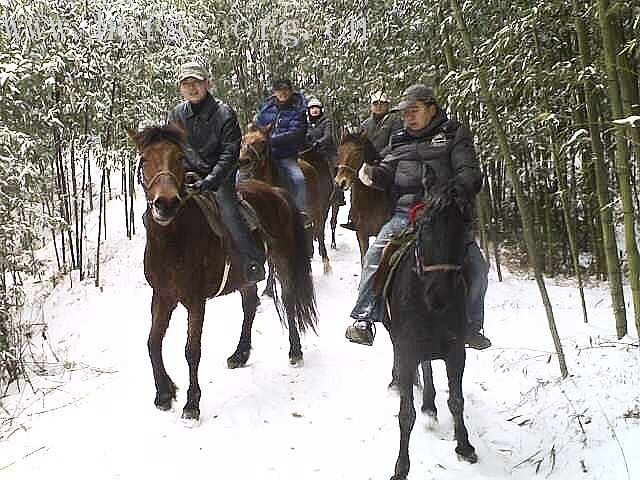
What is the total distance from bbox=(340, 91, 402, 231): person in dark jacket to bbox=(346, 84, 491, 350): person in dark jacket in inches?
106

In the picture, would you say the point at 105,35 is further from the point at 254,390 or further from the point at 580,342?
the point at 580,342

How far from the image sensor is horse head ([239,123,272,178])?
6652mm

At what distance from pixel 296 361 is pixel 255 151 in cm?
266

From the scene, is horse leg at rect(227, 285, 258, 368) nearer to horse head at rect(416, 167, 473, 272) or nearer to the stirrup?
the stirrup

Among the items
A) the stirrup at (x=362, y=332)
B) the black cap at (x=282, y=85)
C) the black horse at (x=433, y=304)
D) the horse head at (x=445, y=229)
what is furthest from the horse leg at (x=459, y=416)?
the black cap at (x=282, y=85)

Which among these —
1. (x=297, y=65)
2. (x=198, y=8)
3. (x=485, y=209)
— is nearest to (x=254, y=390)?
(x=485, y=209)

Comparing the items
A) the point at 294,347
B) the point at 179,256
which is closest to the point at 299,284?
the point at 294,347

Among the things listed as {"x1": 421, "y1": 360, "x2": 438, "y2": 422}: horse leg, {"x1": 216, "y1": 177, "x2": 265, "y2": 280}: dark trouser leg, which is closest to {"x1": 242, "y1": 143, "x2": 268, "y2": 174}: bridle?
{"x1": 216, "y1": 177, "x2": 265, "y2": 280}: dark trouser leg

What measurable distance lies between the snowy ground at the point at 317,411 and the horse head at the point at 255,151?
167cm

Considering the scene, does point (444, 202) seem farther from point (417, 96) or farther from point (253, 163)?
point (253, 163)

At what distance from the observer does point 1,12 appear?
7.80 m

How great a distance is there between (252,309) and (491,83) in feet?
11.0

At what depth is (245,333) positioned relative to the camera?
207 inches

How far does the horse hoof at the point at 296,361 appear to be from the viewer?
17.0 feet
